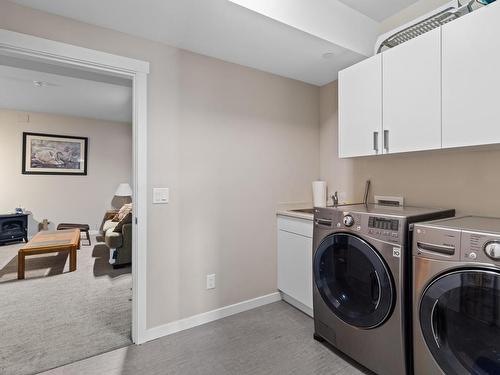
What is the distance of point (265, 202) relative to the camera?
8.32ft

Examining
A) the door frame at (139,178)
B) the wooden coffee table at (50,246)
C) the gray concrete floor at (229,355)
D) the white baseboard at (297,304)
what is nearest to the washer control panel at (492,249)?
the gray concrete floor at (229,355)

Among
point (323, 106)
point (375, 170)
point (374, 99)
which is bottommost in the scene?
point (375, 170)

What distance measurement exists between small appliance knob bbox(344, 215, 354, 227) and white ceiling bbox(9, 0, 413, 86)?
52.0 inches

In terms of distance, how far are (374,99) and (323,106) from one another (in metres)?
1.05

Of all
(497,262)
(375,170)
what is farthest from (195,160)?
(497,262)

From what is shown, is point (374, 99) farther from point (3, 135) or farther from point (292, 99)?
point (3, 135)

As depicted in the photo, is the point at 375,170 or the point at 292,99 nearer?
the point at 375,170

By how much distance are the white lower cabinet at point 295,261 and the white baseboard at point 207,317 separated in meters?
0.20

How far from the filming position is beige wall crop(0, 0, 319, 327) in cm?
198

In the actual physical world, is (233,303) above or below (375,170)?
below

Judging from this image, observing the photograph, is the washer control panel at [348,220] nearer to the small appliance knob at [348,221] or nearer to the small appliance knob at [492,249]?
the small appliance knob at [348,221]

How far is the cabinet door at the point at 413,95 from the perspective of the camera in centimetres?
152

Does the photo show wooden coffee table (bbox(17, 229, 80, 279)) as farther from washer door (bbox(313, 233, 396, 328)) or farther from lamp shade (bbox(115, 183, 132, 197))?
washer door (bbox(313, 233, 396, 328))

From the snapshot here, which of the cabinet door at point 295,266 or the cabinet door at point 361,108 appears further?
the cabinet door at point 295,266
